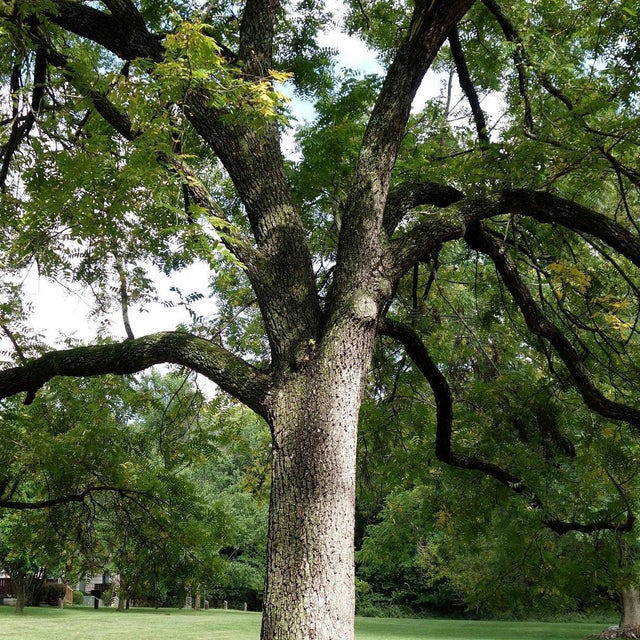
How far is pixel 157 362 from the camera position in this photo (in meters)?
4.61

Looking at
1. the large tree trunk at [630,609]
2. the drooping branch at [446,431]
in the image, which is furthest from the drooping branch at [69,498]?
the large tree trunk at [630,609]

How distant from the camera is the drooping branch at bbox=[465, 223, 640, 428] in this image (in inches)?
213

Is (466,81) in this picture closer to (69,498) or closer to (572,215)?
(572,215)

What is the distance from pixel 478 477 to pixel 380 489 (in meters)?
2.14

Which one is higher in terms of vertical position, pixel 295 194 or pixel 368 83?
pixel 368 83

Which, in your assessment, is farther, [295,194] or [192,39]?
[295,194]

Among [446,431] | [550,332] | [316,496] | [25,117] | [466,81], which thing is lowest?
[316,496]

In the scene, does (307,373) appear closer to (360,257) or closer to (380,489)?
(360,257)

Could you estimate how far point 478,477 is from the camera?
748 cm

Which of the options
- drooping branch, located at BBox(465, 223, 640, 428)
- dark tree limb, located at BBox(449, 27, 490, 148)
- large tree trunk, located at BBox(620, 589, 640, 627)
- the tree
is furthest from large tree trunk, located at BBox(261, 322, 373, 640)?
large tree trunk, located at BBox(620, 589, 640, 627)

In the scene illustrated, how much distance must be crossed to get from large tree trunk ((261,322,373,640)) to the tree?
1 cm

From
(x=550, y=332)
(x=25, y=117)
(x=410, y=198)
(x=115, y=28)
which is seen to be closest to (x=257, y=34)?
(x=115, y=28)

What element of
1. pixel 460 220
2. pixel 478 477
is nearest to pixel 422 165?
pixel 460 220

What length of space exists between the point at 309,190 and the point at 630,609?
16.7 meters
